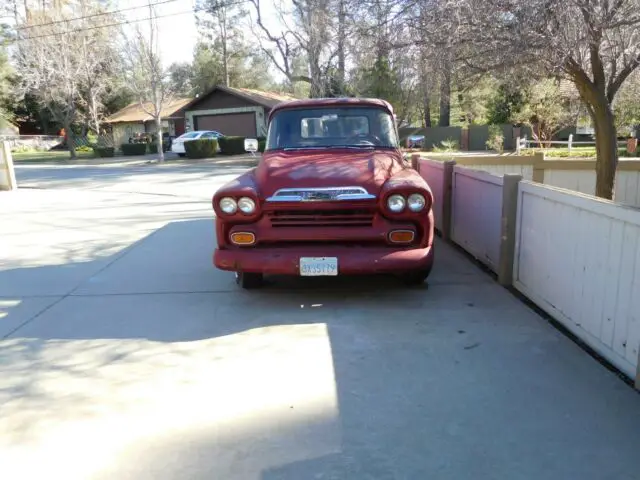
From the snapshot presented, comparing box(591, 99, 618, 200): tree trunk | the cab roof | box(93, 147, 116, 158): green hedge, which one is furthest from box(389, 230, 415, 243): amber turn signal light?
box(93, 147, 116, 158): green hedge

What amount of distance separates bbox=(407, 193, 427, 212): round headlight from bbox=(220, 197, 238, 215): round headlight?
5.02 feet

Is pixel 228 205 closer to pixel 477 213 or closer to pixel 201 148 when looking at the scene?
pixel 477 213

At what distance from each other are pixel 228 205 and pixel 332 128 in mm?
1940

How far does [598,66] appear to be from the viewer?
6.96m

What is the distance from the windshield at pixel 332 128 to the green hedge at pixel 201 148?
24.3 metres

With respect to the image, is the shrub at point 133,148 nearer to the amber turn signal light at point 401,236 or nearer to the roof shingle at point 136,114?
the roof shingle at point 136,114

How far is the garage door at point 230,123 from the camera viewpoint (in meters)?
35.8

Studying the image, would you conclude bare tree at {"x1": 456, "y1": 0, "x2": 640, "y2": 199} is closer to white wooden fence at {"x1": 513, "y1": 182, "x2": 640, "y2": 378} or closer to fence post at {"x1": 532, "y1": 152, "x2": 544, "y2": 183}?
fence post at {"x1": 532, "y1": 152, "x2": 544, "y2": 183}

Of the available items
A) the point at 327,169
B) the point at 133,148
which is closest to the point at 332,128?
the point at 327,169

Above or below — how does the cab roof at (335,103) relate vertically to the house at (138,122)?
below

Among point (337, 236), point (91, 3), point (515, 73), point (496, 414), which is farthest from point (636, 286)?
point (91, 3)

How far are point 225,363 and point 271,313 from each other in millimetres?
1024

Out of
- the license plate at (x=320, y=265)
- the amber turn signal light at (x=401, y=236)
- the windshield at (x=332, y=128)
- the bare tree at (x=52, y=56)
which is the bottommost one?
the license plate at (x=320, y=265)

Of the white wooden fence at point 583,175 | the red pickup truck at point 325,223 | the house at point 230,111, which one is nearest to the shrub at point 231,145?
the house at point 230,111
